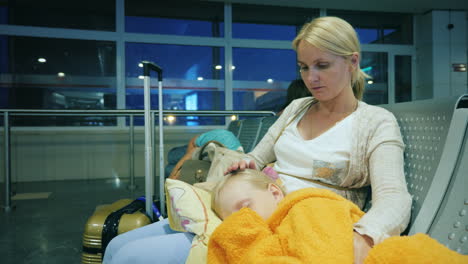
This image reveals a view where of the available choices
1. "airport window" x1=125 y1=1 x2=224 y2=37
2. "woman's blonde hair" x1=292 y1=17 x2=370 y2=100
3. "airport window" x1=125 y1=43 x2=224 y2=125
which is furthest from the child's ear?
"airport window" x1=125 y1=1 x2=224 y2=37

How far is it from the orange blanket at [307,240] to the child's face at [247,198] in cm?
12

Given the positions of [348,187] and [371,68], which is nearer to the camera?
[348,187]

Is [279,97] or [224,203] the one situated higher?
[279,97]

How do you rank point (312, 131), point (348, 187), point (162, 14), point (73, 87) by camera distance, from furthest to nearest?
point (162, 14) → point (73, 87) → point (312, 131) → point (348, 187)

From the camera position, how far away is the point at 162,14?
21.5 feet

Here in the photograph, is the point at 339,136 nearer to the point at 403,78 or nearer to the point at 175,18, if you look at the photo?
the point at 175,18

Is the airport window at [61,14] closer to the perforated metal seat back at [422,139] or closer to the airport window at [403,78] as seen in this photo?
the perforated metal seat back at [422,139]

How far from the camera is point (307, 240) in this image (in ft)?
2.31

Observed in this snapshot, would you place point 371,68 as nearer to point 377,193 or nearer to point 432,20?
point 432,20

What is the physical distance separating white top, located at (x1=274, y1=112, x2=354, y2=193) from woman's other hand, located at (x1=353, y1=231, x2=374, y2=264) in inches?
15.0

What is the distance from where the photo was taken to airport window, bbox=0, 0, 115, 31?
570 cm

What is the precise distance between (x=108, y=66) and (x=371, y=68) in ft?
19.6

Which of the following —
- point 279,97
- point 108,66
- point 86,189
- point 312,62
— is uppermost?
point 108,66

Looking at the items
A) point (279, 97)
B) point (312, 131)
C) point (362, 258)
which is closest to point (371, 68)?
point (279, 97)
